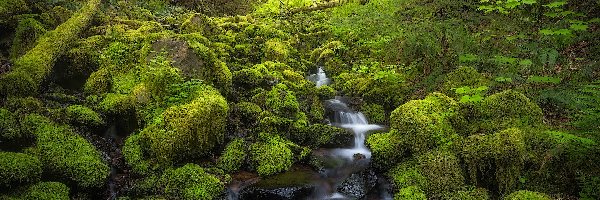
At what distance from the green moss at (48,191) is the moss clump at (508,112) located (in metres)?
7.01

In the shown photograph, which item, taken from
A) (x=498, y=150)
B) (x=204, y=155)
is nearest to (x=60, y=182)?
(x=204, y=155)

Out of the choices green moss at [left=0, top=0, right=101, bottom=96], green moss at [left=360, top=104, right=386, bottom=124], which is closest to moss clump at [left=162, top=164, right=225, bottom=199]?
green moss at [left=0, top=0, right=101, bottom=96]

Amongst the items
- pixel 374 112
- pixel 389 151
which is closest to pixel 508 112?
pixel 389 151

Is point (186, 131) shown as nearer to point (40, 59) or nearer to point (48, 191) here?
point (48, 191)

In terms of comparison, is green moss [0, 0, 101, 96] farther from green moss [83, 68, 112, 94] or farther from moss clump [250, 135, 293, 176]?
moss clump [250, 135, 293, 176]

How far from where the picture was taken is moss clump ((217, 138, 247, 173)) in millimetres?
7727

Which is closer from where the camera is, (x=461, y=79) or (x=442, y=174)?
(x=442, y=174)

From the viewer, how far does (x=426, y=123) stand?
24.6ft

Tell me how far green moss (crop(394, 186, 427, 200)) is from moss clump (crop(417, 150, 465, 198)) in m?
0.17

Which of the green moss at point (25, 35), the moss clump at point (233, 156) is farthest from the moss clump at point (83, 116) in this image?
the green moss at point (25, 35)

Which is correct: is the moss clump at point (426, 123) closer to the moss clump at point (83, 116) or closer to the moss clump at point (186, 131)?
the moss clump at point (186, 131)

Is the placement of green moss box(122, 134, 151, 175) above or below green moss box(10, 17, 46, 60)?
below

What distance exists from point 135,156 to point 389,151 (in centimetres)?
478

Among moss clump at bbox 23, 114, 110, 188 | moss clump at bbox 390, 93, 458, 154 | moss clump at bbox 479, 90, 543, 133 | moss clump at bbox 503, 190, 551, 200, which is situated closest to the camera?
moss clump at bbox 503, 190, 551, 200
